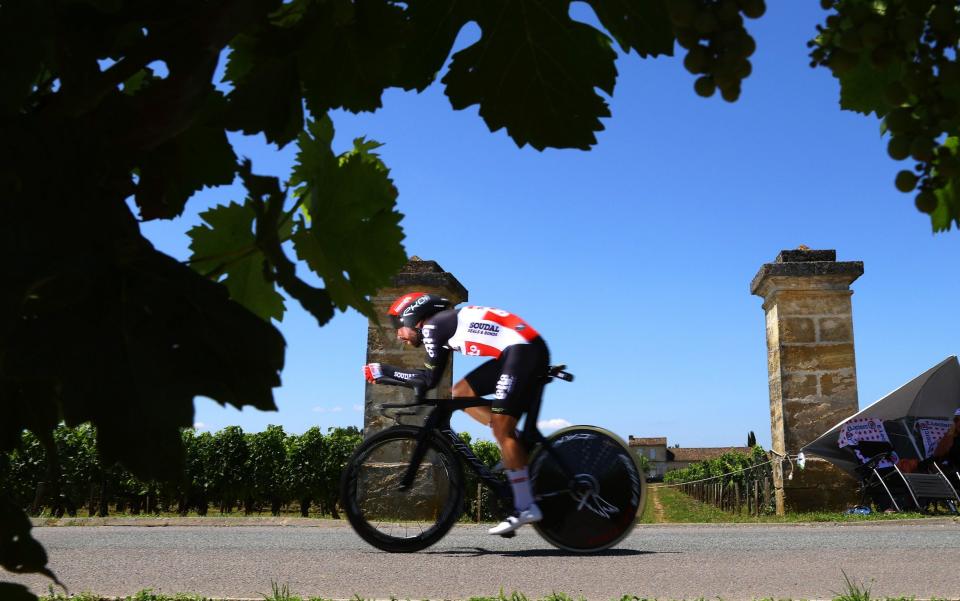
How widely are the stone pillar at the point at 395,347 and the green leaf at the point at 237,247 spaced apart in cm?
717

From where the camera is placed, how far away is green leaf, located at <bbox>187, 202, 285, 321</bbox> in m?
1.21

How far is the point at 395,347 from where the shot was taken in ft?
28.0

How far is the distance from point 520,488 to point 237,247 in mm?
3908

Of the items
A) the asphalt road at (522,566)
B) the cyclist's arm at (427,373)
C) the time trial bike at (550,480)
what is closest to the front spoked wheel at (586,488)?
the time trial bike at (550,480)

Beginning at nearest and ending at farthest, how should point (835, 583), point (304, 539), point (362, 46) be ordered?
point (362, 46) < point (835, 583) < point (304, 539)

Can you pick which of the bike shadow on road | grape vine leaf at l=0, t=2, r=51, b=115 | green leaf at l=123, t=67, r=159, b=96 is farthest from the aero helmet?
grape vine leaf at l=0, t=2, r=51, b=115

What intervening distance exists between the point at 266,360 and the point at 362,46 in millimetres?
532

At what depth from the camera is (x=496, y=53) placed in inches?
45.8

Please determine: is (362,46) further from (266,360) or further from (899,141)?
(899,141)

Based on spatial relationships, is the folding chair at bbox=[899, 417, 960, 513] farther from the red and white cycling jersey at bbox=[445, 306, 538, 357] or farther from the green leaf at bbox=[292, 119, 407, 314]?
the green leaf at bbox=[292, 119, 407, 314]

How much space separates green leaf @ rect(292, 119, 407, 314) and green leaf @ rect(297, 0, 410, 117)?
0.18 ft

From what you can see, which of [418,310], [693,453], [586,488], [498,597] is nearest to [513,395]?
[586,488]

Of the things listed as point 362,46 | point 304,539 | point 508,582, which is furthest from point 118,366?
point 304,539

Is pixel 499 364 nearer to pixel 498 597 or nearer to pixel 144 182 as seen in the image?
pixel 498 597
